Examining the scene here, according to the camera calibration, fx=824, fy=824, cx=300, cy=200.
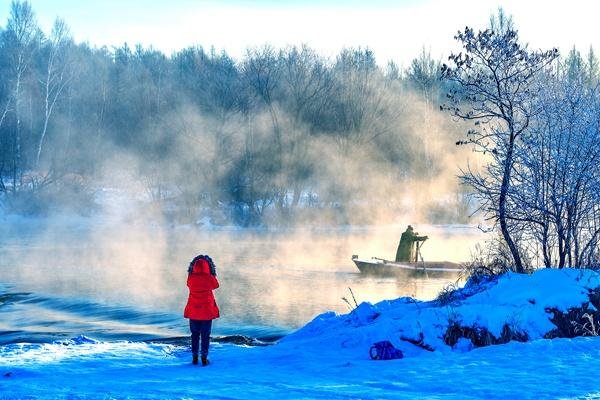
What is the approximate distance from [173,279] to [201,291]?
1737 cm

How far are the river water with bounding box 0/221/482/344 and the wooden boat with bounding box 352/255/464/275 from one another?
32cm

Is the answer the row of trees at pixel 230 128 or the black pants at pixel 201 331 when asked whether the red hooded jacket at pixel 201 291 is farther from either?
the row of trees at pixel 230 128

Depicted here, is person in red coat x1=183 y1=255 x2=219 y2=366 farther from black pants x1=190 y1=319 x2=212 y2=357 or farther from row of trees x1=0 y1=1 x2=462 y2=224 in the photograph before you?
row of trees x1=0 y1=1 x2=462 y2=224

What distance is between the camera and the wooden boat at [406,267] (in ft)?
92.6

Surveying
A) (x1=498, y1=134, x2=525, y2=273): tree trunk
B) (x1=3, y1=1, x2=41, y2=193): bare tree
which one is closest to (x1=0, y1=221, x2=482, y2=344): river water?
(x1=498, y1=134, x2=525, y2=273): tree trunk

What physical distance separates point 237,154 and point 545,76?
4004cm

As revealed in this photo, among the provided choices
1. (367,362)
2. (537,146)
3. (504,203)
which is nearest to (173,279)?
(504,203)

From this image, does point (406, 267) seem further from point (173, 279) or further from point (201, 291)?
point (201, 291)

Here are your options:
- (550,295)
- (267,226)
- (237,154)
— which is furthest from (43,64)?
(550,295)

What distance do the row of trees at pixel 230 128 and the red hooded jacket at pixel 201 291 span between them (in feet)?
138

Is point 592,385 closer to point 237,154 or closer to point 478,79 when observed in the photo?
point 478,79

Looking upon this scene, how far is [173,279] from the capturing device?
28.2 meters

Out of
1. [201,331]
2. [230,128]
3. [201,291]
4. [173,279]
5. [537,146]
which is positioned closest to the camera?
[201,291]

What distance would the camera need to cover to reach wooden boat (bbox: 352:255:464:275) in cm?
2823
